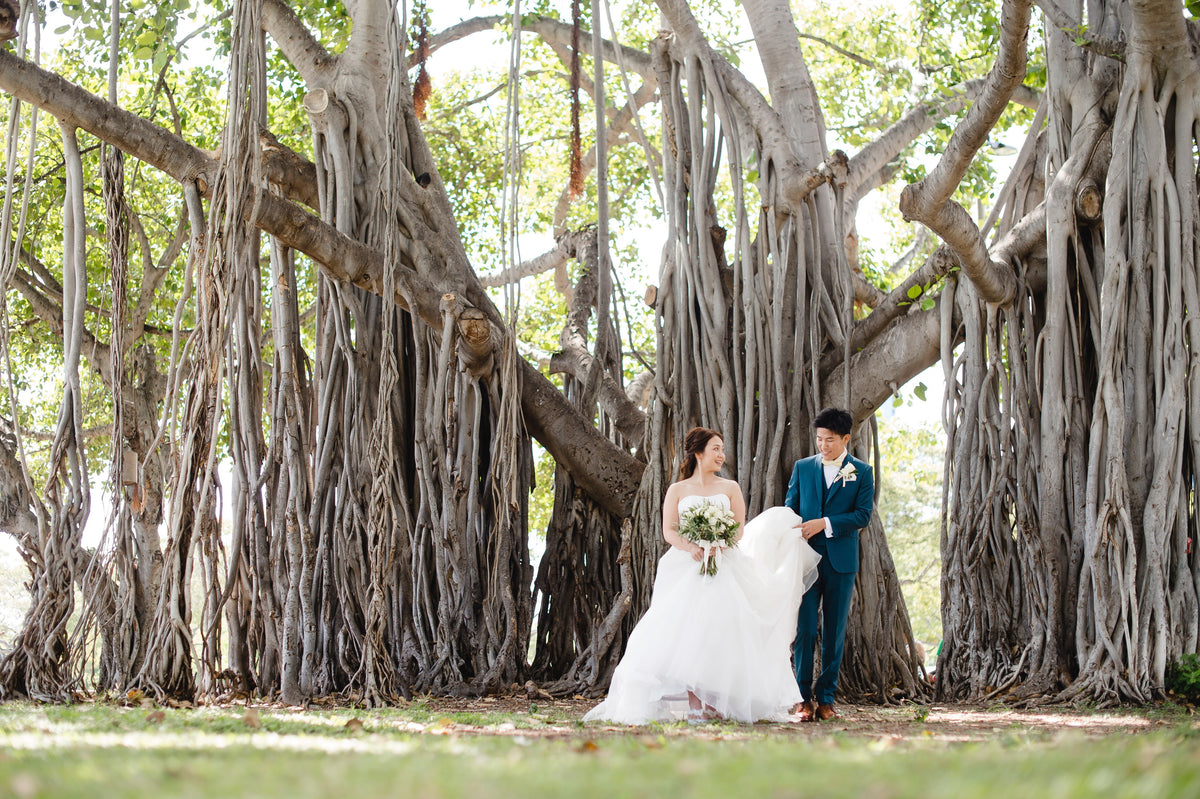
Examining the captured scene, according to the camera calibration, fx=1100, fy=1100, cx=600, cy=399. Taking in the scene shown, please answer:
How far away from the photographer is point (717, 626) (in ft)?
11.0

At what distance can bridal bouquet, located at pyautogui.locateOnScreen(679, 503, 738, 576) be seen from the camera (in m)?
3.47

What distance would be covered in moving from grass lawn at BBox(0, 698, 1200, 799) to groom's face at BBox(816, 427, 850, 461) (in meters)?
1.22

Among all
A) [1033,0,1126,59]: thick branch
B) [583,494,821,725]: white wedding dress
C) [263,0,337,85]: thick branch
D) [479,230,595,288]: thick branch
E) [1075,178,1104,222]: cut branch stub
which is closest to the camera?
[583,494,821,725]: white wedding dress

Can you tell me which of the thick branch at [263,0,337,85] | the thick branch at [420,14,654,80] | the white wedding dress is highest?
the thick branch at [420,14,654,80]

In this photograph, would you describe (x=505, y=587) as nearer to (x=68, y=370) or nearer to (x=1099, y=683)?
(x=68, y=370)

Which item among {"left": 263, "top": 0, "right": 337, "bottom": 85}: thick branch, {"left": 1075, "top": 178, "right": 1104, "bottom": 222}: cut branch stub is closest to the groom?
{"left": 1075, "top": 178, "right": 1104, "bottom": 222}: cut branch stub

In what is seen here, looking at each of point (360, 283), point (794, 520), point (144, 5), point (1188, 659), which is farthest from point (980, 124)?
point (144, 5)

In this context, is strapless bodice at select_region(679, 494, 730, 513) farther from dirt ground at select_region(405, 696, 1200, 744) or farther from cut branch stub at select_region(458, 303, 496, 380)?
cut branch stub at select_region(458, 303, 496, 380)

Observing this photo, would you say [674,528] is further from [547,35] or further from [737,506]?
[547,35]

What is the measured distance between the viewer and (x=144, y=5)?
4.84m

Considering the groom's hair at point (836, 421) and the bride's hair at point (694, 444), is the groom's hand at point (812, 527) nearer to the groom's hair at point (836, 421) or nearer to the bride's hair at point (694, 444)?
the groom's hair at point (836, 421)

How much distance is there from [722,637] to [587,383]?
222 cm

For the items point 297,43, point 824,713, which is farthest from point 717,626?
point 297,43

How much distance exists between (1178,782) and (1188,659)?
2657 millimetres
